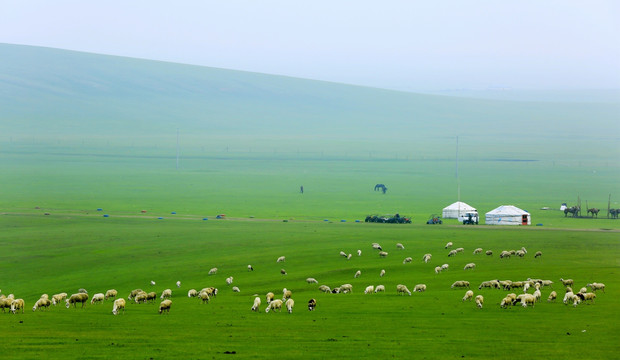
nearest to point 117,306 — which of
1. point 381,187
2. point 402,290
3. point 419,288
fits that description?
point 402,290

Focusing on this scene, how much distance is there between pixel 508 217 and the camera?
83438 mm

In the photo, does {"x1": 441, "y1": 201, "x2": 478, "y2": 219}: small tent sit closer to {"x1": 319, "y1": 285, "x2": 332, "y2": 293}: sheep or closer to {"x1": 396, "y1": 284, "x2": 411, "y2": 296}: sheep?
{"x1": 319, "y1": 285, "x2": 332, "y2": 293}: sheep

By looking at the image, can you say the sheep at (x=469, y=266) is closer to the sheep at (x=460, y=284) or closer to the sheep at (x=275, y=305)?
the sheep at (x=460, y=284)

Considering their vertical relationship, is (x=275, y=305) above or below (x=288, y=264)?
below

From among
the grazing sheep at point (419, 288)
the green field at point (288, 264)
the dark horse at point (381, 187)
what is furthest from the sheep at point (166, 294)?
the dark horse at point (381, 187)

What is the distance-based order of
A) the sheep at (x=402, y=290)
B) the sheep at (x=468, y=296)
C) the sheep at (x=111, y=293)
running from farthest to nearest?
the sheep at (x=111, y=293) → the sheep at (x=402, y=290) → the sheep at (x=468, y=296)

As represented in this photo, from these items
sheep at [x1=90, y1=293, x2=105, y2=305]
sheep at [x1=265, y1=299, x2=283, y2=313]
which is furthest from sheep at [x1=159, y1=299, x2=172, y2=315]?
sheep at [x1=90, y1=293, x2=105, y2=305]

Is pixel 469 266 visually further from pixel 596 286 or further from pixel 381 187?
pixel 381 187

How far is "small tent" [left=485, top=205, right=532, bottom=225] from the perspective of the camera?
3250 inches

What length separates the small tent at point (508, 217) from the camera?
82.6 meters

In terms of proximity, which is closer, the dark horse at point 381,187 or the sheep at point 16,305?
the sheep at point 16,305

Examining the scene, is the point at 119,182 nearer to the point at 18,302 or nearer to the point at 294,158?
the point at 294,158

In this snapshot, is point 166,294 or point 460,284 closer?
point 166,294

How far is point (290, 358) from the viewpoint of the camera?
24.5 m
